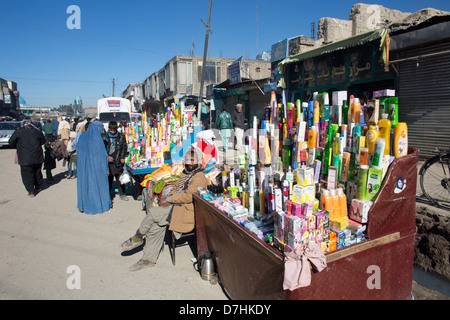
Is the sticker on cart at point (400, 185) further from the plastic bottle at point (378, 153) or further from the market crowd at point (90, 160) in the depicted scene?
the market crowd at point (90, 160)

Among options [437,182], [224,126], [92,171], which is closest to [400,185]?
[437,182]

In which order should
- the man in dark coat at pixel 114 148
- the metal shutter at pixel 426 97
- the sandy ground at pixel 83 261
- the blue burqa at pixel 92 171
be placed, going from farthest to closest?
the metal shutter at pixel 426 97
the man in dark coat at pixel 114 148
the blue burqa at pixel 92 171
the sandy ground at pixel 83 261

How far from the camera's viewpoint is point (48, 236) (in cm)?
423

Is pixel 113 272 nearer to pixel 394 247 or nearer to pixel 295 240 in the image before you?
pixel 295 240

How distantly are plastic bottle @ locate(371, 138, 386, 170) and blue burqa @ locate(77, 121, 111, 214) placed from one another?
4.61 metres

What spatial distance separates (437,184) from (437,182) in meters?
0.12

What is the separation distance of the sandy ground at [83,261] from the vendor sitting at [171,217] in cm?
20

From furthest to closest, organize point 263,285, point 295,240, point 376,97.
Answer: point 376,97, point 263,285, point 295,240

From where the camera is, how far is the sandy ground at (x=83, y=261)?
111 inches

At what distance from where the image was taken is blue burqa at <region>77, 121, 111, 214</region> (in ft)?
16.8

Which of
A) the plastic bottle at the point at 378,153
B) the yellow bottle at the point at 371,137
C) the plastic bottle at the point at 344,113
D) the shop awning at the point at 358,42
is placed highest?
the shop awning at the point at 358,42

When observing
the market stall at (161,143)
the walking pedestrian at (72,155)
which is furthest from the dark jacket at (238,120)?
the walking pedestrian at (72,155)
